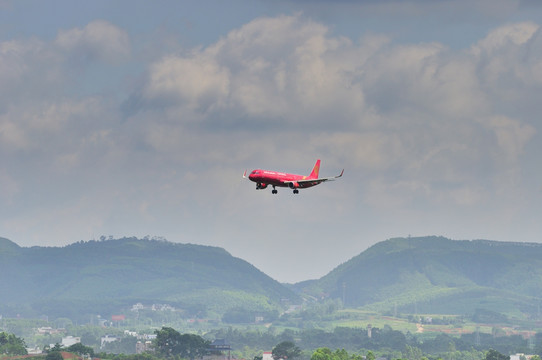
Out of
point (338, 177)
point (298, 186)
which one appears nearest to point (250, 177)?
point (298, 186)

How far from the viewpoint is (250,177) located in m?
150

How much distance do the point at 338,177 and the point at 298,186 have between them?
21.3 metres

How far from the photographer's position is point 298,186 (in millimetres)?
151125

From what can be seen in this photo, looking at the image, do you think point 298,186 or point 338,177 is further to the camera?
point 298,186

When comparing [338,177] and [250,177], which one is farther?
[250,177]

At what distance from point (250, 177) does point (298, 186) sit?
6.92 m

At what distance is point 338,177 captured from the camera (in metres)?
130

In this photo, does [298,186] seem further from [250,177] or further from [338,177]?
[338,177]
